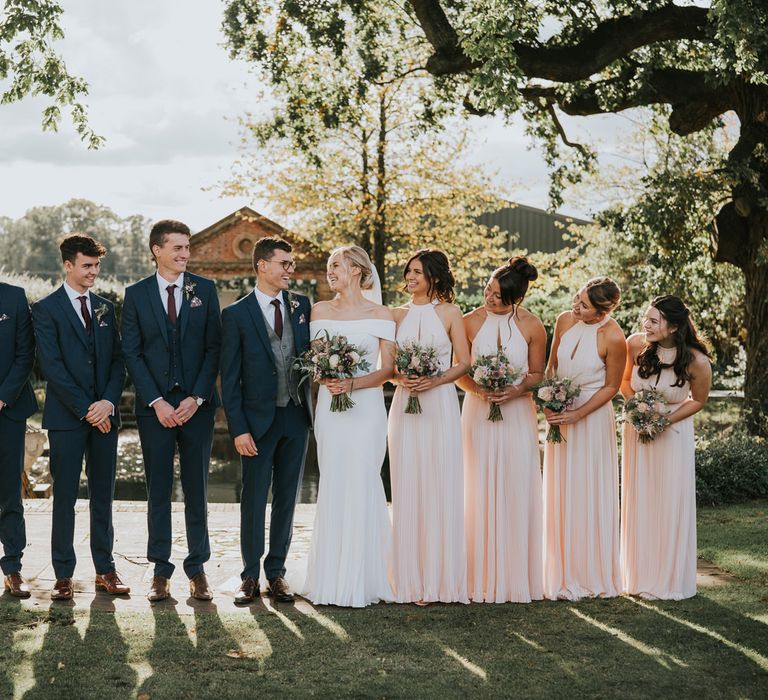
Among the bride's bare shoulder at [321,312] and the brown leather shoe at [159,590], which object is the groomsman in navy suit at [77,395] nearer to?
the brown leather shoe at [159,590]

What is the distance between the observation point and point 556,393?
19.9ft

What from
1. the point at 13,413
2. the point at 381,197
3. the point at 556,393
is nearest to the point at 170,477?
the point at 13,413

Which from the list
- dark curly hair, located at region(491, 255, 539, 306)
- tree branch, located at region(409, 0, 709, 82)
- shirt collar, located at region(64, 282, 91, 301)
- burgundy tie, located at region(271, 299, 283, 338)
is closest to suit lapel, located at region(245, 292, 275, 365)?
burgundy tie, located at region(271, 299, 283, 338)

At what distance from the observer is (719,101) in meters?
12.2

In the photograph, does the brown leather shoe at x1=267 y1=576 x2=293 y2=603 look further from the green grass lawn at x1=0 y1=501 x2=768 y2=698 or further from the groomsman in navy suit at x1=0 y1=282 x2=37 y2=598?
the groomsman in navy suit at x1=0 y1=282 x2=37 y2=598

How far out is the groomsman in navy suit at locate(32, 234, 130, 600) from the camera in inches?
230

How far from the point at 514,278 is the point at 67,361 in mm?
3000

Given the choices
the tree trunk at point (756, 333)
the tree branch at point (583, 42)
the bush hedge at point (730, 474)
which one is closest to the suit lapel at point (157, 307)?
the bush hedge at point (730, 474)

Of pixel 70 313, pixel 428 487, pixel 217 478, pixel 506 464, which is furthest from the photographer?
pixel 217 478

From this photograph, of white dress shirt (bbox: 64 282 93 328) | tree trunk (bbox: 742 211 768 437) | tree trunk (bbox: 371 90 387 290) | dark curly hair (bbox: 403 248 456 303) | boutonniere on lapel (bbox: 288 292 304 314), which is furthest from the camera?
tree trunk (bbox: 371 90 387 290)

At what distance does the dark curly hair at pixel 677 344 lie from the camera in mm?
6312

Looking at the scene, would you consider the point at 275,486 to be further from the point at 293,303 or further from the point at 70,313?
the point at 70,313

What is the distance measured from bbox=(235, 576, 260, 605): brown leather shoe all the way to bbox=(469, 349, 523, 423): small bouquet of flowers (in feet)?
6.50

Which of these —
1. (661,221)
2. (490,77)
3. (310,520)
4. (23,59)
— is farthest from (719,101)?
(23,59)
